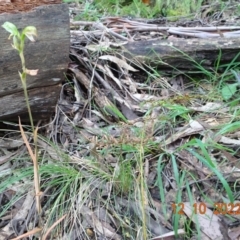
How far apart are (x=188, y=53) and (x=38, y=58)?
34.9 inches

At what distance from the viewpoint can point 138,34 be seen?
2.74 metres

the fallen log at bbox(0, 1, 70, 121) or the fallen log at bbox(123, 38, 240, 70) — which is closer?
the fallen log at bbox(0, 1, 70, 121)

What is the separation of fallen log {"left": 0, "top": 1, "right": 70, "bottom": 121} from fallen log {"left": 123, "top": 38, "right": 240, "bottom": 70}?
→ 23.7 inches

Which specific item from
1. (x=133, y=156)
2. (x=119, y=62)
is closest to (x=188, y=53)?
(x=119, y=62)

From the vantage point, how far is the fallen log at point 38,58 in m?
1.86

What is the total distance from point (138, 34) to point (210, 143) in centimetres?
107

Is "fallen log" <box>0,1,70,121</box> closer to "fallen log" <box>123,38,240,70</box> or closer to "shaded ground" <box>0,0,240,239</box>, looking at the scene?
"shaded ground" <box>0,0,240,239</box>

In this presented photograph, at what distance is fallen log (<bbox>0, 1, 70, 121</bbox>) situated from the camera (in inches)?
73.3

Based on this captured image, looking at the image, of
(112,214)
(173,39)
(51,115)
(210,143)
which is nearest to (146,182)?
(112,214)

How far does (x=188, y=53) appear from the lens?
2430 millimetres

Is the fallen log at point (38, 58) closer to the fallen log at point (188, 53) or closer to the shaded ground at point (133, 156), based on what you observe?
the shaded ground at point (133, 156)

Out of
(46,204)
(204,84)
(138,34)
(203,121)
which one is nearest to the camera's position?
(46,204)

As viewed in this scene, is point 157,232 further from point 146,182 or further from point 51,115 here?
point 51,115
